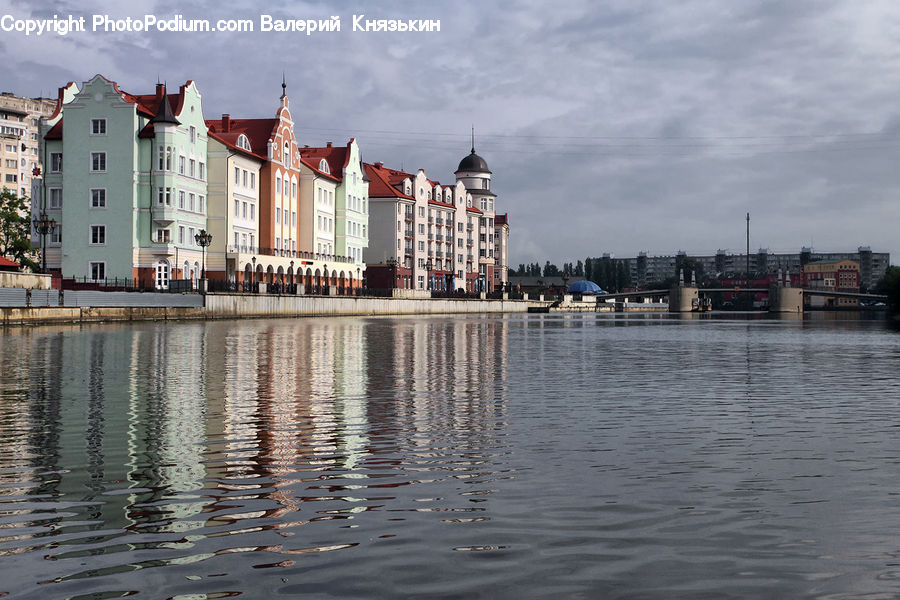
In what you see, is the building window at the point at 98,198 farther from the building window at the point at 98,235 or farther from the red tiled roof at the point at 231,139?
the red tiled roof at the point at 231,139

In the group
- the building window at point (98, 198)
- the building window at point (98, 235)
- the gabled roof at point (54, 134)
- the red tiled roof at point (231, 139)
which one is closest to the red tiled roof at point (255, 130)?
the red tiled roof at point (231, 139)

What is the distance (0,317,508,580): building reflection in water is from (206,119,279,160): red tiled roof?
7413 cm

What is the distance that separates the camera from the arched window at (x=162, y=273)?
3169 inches

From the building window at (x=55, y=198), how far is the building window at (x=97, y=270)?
246 inches

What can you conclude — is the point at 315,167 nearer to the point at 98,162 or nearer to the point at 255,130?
the point at 255,130

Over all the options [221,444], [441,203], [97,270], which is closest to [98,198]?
[97,270]

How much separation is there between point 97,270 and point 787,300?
145 m

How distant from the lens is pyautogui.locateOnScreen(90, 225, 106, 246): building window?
79188mm

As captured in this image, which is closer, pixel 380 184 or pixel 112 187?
pixel 112 187

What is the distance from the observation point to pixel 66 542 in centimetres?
782

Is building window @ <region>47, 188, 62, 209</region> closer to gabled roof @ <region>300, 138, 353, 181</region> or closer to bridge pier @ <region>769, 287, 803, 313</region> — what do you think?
gabled roof @ <region>300, 138, 353, 181</region>

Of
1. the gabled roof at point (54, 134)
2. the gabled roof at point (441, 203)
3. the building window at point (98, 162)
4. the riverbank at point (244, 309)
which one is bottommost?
the riverbank at point (244, 309)

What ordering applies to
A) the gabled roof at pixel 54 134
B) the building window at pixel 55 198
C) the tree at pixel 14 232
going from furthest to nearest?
the tree at pixel 14 232 < the gabled roof at pixel 54 134 < the building window at pixel 55 198

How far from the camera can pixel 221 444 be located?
42.9ft
